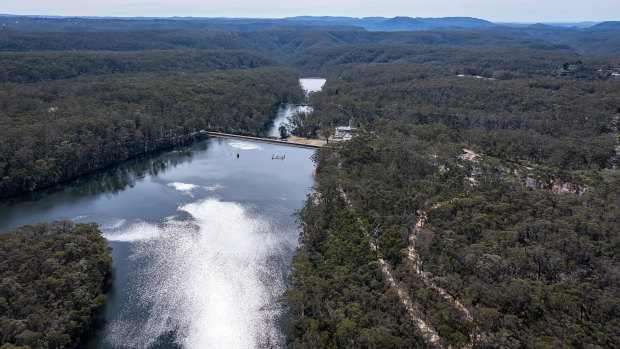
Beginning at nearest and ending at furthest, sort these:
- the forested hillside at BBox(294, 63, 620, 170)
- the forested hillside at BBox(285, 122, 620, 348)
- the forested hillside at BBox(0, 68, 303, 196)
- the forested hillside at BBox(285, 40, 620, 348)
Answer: the forested hillside at BBox(285, 122, 620, 348)
the forested hillside at BBox(285, 40, 620, 348)
the forested hillside at BBox(0, 68, 303, 196)
the forested hillside at BBox(294, 63, 620, 170)

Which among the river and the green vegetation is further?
the river

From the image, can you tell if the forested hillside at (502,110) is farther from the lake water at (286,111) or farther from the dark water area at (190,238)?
the dark water area at (190,238)

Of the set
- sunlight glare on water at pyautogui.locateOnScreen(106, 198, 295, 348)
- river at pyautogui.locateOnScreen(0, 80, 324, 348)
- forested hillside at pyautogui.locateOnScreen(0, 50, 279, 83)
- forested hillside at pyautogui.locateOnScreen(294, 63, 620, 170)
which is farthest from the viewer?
forested hillside at pyautogui.locateOnScreen(0, 50, 279, 83)

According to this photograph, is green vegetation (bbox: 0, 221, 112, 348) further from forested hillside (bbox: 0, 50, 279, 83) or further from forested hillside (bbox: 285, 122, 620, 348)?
forested hillside (bbox: 0, 50, 279, 83)

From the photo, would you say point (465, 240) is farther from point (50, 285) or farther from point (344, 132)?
point (344, 132)

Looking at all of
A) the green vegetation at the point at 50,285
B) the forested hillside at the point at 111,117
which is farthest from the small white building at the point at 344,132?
the green vegetation at the point at 50,285

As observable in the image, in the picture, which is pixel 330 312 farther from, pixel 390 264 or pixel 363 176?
pixel 363 176

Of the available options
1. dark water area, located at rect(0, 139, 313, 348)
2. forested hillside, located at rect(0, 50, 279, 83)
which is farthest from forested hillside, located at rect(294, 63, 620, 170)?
forested hillside, located at rect(0, 50, 279, 83)
